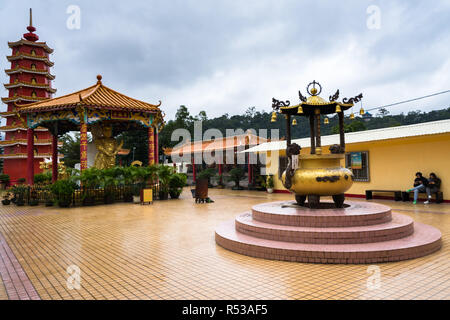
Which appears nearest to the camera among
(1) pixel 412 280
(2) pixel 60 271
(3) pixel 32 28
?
(1) pixel 412 280

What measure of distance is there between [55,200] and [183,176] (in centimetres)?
615

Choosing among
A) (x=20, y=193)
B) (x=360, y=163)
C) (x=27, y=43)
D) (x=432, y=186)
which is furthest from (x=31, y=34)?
(x=432, y=186)

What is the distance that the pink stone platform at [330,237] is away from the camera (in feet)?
16.6

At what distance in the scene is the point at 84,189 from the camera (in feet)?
46.4

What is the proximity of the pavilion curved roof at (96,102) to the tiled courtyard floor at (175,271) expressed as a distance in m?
8.50

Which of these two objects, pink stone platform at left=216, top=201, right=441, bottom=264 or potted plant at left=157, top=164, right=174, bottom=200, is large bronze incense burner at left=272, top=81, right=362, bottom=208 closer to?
pink stone platform at left=216, top=201, right=441, bottom=264

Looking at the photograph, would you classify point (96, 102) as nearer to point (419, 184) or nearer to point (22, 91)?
point (419, 184)

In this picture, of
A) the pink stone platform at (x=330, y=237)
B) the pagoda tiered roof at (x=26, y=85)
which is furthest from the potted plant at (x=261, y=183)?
the pagoda tiered roof at (x=26, y=85)

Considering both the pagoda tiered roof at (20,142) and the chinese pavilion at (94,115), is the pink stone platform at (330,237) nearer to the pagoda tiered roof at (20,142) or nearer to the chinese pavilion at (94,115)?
the chinese pavilion at (94,115)

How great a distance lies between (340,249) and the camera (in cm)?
515

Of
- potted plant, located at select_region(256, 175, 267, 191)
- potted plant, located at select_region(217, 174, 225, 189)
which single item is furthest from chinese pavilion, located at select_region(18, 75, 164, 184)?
potted plant, located at select_region(217, 174, 225, 189)

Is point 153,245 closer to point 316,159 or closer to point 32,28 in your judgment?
point 316,159

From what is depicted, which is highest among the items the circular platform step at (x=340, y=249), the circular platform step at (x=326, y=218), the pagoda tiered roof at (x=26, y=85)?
the pagoda tiered roof at (x=26, y=85)

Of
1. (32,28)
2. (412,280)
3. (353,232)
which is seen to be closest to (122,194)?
(353,232)
